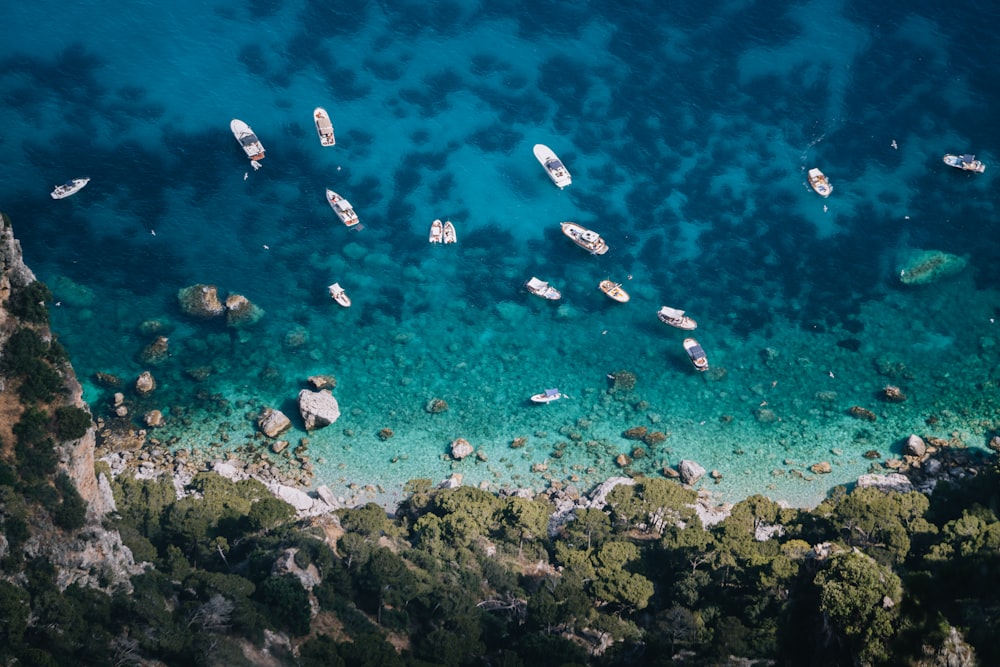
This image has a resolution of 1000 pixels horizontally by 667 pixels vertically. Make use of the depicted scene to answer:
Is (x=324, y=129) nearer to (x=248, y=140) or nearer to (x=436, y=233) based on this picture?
(x=248, y=140)

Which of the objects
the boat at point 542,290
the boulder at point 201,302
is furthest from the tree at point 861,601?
the boulder at point 201,302

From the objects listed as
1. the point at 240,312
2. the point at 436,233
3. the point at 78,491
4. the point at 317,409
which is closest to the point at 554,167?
the point at 436,233

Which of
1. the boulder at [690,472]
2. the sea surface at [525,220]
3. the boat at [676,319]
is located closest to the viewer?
the boulder at [690,472]

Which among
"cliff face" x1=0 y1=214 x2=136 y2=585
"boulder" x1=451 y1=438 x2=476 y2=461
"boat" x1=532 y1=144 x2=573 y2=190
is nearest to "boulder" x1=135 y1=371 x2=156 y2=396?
"cliff face" x1=0 y1=214 x2=136 y2=585

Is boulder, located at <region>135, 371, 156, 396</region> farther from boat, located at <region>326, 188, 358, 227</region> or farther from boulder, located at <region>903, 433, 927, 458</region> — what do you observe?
boulder, located at <region>903, 433, 927, 458</region>

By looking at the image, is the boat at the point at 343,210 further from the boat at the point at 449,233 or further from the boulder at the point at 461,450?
the boulder at the point at 461,450

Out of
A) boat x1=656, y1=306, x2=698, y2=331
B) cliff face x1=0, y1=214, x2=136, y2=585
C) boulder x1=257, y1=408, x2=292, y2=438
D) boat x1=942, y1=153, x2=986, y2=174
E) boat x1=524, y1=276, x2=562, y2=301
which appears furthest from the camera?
boat x1=942, y1=153, x2=986, y2=174

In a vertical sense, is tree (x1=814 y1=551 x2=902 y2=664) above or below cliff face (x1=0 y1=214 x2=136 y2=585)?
above
